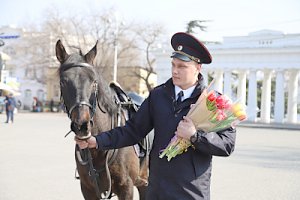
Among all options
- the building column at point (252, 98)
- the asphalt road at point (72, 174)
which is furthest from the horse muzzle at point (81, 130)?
the building column at point (252, 98)

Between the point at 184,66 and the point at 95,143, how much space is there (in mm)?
927

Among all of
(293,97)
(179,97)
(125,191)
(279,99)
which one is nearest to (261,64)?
(279,99)

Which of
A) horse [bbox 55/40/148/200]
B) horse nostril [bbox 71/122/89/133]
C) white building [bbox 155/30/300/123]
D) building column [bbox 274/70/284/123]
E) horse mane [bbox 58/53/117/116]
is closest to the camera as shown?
horse nostril [bbox 71/122/89/133]

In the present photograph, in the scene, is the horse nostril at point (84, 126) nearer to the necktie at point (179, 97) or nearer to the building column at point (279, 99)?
the necktie at point (179, 97)

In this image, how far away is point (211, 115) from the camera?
2629 mm

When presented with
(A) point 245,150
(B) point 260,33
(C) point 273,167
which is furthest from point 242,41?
(C) point 273,167

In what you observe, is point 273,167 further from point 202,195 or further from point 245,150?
point 202,195

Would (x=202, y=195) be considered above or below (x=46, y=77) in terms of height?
below

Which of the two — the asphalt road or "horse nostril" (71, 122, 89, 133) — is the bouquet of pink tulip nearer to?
"horse nostril" (71, 122, 89, 133)

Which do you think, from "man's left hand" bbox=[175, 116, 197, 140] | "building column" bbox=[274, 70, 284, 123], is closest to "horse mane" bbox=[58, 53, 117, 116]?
"man's left hand" bbox=[175, 116, 197, 140]

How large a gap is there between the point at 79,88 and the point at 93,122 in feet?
1.57

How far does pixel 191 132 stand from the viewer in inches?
102

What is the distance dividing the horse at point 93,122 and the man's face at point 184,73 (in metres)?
0.76

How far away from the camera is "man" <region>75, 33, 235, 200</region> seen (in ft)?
8.67
